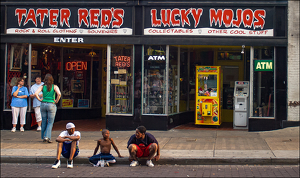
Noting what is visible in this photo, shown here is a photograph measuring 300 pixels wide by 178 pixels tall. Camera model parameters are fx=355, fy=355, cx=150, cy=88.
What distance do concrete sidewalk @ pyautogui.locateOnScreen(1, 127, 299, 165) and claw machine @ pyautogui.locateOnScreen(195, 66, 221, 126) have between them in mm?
808

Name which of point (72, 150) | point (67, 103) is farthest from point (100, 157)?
point (67, 103)

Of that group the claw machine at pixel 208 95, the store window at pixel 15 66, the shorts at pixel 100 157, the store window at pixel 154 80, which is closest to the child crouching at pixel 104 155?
the shorts at pixel 100 157

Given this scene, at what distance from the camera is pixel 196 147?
29.9 ft

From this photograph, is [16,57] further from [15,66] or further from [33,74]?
[33,74]

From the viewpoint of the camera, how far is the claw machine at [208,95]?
12.4 meters

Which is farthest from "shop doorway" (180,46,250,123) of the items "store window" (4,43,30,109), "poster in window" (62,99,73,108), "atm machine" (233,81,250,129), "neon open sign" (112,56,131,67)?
"store window" (4,43,30,109)

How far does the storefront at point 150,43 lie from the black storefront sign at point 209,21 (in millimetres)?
31

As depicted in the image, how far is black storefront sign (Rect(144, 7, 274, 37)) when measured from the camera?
11438 mm

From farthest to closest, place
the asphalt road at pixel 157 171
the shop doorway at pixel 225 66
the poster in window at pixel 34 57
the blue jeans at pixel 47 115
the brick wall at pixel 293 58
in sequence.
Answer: the shop doorway at pixel 225 66 → the poster in window at pixel 34 57 → the brick wall at pixel 293 58 → the blue jeans at pixel 47 115 → the asphalt road at pixel 157 171

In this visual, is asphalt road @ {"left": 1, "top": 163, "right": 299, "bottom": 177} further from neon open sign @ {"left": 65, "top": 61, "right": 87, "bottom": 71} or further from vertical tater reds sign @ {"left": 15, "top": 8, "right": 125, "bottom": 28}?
neon open sign @ {"left": 65, "top": 61, "right": 87, "bottom": 71}

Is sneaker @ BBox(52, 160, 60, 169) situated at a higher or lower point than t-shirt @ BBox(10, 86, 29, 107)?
lower

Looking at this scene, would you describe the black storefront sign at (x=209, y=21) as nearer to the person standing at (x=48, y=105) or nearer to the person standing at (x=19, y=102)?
the person standing at (x=48, y=105)

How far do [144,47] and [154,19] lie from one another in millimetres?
978

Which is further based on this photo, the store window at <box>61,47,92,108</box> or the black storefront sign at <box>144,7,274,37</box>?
the store window at <box>61,47,92,108</box>
